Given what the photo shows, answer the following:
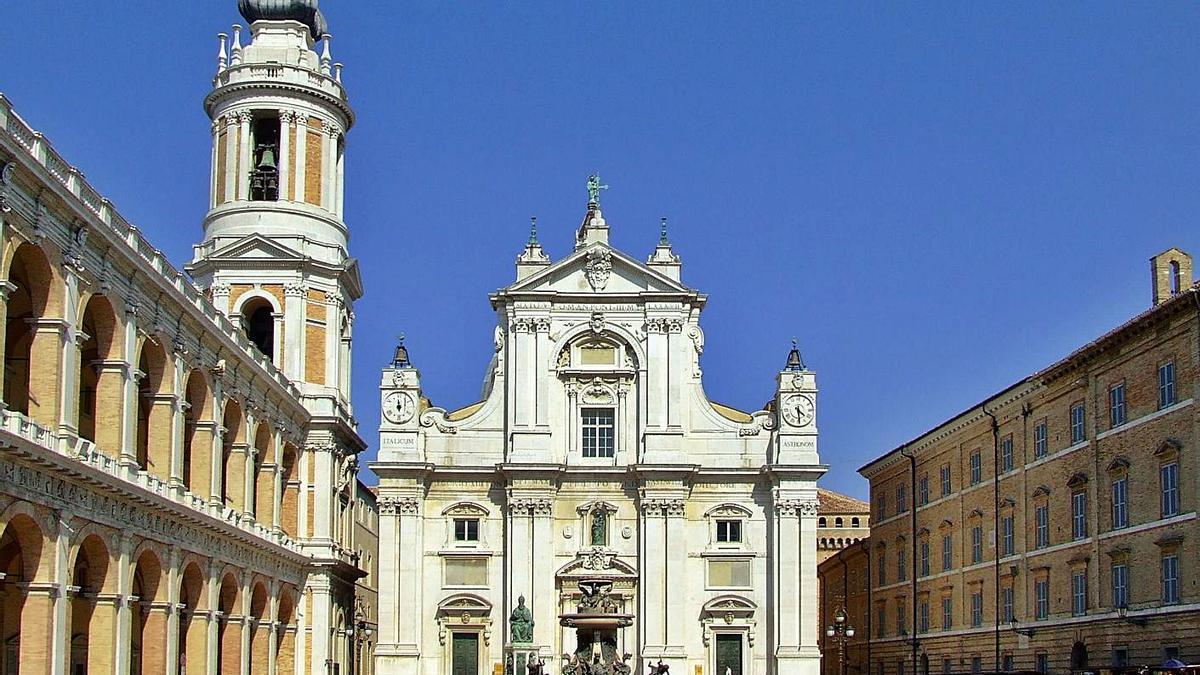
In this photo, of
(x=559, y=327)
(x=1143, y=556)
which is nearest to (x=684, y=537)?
(x=559, y=327)

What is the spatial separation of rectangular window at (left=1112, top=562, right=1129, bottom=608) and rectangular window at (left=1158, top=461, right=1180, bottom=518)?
3.86 metres

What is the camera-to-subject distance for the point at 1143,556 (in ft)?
161

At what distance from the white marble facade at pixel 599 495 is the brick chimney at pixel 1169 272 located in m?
19.2

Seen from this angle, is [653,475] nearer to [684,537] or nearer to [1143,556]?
[684,537]

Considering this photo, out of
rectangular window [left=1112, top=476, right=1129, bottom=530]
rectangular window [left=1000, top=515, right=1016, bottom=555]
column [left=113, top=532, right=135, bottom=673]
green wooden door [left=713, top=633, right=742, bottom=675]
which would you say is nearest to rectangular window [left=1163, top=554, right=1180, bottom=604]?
rectangular window [left=1112, top=476, right=1129, bottom=530]

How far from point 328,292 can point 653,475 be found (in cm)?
1551

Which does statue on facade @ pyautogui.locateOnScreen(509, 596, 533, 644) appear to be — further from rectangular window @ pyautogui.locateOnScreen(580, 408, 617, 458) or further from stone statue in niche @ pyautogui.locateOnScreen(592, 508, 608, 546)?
rectangular window @ pyautogui.locateOnScreen(580, 408, 617, 458)

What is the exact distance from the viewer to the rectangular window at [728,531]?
229ft

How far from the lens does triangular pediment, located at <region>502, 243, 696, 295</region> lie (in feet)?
232

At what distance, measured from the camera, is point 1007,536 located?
6353cm

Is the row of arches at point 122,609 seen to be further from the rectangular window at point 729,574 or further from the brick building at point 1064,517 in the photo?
the brick building at point 1064,517

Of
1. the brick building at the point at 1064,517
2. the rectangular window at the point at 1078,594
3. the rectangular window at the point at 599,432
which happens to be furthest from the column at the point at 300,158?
the rectangular window at the point at 1078,594

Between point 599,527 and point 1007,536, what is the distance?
16906 millimetres

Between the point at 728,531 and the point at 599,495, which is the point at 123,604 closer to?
the point at 599,495
